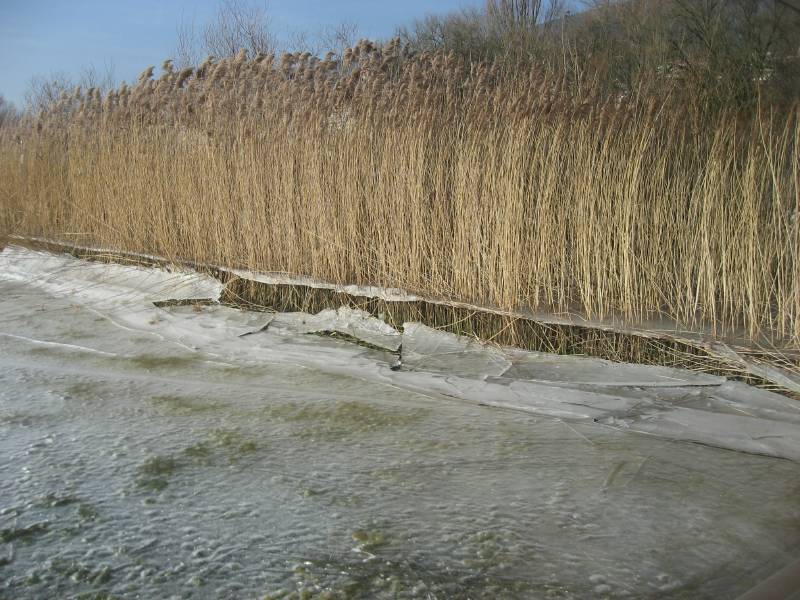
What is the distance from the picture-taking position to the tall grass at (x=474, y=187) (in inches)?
106

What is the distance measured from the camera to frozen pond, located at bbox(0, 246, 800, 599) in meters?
1.42

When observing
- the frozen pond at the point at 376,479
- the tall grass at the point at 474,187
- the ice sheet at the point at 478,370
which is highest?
the tall grass at the point at 474,187

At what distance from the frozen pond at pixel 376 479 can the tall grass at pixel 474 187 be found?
0.40 m

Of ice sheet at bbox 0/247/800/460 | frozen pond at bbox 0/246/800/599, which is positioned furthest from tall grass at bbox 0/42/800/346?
frozen pond at bbox 0/246/800/599

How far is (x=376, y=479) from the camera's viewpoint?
72.9 inches

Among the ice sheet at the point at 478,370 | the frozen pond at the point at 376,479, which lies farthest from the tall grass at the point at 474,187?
the frozen pond at the point at 376,479

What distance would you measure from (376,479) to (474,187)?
1621mm

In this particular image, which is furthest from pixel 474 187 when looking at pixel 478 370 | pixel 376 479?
pixel 376 479

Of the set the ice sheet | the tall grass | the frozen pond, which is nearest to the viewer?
the frozen pond

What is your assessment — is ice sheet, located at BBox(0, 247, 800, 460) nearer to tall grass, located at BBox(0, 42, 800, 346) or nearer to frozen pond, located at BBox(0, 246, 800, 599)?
frozen pond, located at BBox(0, 246, 800, 599)

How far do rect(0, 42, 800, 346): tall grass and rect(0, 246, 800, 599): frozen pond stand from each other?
40cm

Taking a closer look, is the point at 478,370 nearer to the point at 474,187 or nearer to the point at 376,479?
the point at 474,187

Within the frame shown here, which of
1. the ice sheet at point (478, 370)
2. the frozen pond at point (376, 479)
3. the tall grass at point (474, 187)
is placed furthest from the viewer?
the tall grass at point (474, 187)

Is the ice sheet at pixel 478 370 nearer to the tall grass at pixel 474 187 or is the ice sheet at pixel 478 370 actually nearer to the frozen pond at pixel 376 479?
the frozen pond at pixel 376 479
